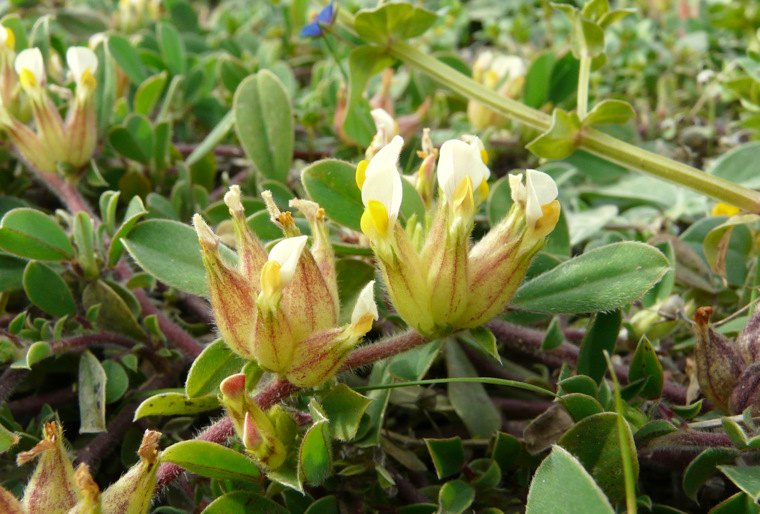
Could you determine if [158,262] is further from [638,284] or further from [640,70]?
[640,70]

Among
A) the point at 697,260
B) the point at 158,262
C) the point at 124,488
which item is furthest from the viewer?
the point at 697,260

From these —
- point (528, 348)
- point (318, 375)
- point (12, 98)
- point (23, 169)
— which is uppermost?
point (12, 98)

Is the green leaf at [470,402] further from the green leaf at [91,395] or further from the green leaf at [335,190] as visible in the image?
the green leaf at [91,395]

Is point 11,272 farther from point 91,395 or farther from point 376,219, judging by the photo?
point 376,219

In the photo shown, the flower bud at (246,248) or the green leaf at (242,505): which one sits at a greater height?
the flower bud at (246,248)

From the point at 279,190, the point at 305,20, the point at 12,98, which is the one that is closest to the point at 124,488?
the point at 279,190

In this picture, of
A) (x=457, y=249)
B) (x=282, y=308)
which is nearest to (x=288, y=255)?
(x=282, y=308)

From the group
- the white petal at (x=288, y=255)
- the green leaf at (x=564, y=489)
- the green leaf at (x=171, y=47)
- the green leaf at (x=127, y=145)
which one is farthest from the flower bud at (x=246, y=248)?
the green leaf at (x=171, y=47)
